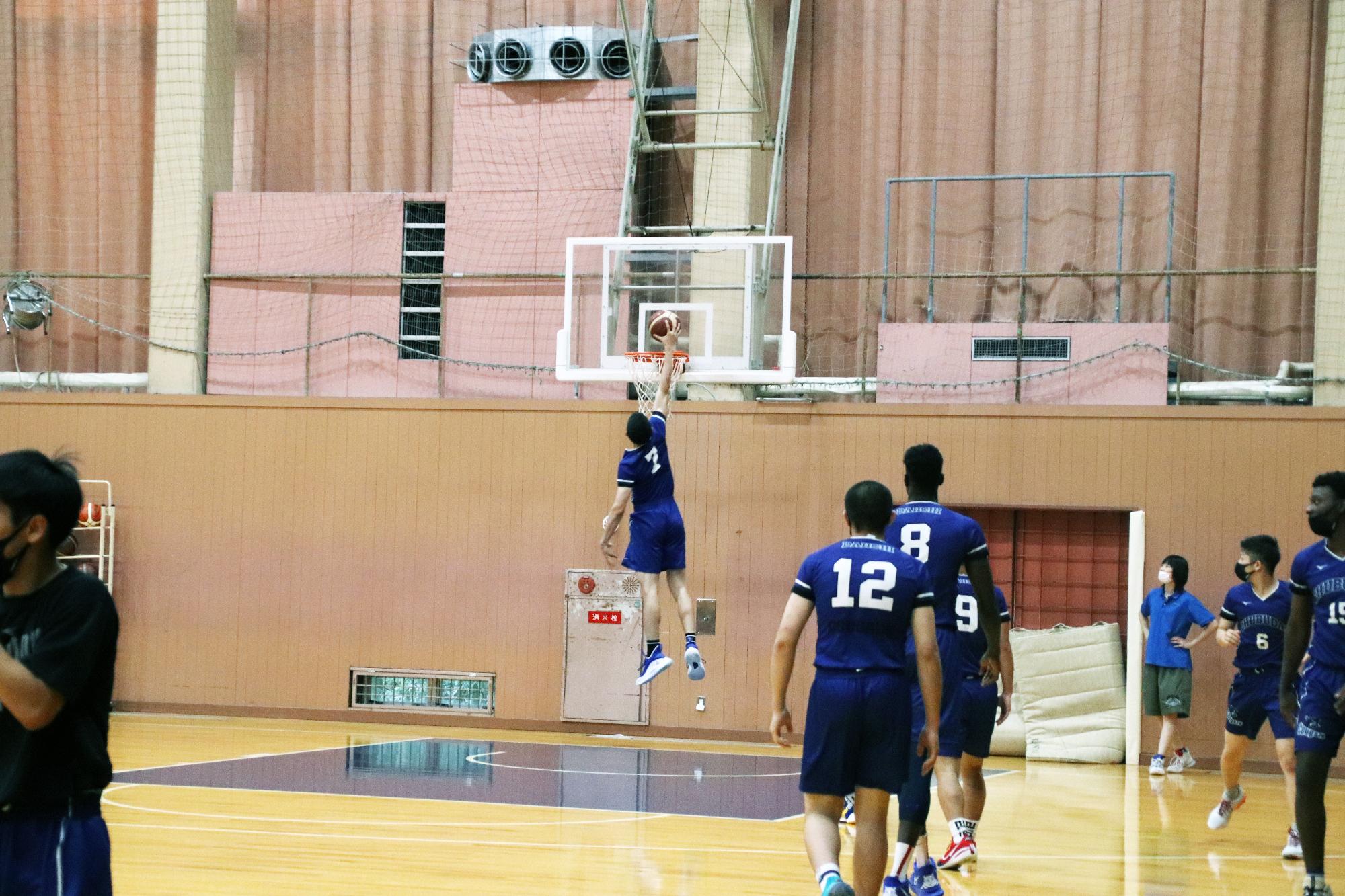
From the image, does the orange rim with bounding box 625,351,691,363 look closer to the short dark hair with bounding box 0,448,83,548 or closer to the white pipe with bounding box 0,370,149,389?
the white pipe with bounding box 0,370,149,389

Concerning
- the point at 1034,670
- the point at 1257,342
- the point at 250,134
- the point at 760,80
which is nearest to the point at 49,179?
the point at 250,134

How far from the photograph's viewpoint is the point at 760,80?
1552 cm

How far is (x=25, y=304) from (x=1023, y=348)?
1072 centimetres

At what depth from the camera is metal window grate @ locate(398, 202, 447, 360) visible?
16.2 m

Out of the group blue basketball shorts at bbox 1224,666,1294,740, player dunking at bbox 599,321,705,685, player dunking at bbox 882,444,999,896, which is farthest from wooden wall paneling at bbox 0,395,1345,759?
player dunking at bbox 882,444,999,896

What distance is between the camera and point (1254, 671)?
941 centimetres

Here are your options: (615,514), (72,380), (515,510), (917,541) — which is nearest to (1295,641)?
(917,541)

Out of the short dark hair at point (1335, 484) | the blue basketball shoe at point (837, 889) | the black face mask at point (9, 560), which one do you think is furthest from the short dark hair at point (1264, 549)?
the black face mask at point (9, 560)

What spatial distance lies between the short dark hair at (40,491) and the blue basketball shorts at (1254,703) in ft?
25.4

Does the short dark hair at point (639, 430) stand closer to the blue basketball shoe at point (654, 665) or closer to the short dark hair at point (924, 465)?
the blue basketball shoe at point (654, 665)

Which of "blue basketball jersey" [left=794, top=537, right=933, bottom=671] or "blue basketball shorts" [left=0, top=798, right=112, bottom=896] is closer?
"blue basketball shorts" [left=0, top=798, right=112, bottom=896]

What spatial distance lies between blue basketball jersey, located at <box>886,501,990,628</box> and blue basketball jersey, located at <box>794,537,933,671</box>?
3.12 ft

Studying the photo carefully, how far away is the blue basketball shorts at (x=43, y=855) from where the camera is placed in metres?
3.32

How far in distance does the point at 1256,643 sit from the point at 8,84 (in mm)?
15115
